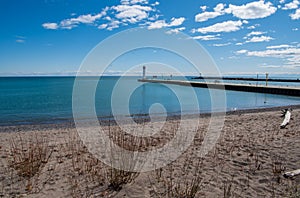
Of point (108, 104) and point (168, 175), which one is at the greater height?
point (168, 175)

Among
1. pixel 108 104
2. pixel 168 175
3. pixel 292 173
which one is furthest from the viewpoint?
pixel 108 104

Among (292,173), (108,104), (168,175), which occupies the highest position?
(292,173)

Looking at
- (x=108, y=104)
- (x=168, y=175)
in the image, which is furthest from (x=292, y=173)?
(x=108, y=104)

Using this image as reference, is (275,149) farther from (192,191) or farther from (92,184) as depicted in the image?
(92,184)

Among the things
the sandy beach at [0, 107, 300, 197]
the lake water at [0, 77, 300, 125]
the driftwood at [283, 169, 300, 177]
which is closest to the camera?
the sandy beach at [0, 107, 300, 197]

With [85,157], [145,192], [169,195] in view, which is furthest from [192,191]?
[85,157]

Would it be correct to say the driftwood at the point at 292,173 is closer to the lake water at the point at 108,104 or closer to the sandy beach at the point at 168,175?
the sandy beach at the point at 168,175

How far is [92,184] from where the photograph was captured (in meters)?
4.20

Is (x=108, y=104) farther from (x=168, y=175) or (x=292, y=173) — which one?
(x=292, y=173)

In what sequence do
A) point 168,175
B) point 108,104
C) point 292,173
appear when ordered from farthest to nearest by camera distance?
point 108,104, point 168,175, point 292,173

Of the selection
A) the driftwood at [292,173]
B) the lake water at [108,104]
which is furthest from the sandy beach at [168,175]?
the lake water at [108,104]

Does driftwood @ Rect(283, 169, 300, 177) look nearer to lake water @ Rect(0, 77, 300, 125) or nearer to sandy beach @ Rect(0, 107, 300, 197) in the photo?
sandy beach @ Rect(0, 107, 300, 197)

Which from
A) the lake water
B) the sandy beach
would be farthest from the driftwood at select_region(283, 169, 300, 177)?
the lake water

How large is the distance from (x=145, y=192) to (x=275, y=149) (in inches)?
159
